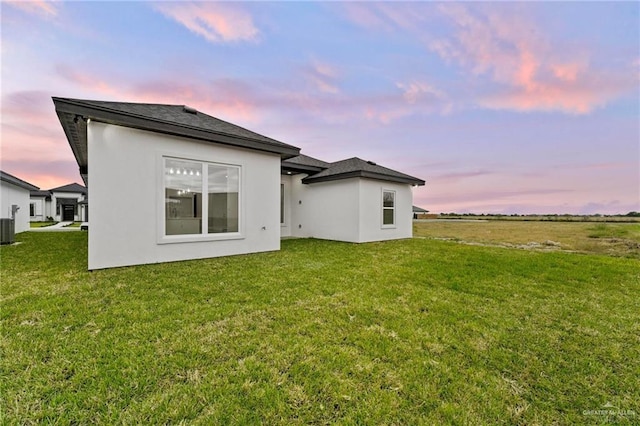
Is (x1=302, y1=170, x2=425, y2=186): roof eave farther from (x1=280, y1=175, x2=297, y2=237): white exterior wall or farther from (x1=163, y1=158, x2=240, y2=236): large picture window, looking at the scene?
(x1=163, y1=158, x2=240, y2=236): large picture window

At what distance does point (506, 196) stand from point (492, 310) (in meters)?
23.3

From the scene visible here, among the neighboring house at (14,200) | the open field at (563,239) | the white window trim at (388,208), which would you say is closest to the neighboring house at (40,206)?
the neighboring house at (14,200)

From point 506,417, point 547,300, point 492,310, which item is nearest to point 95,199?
point 506,417

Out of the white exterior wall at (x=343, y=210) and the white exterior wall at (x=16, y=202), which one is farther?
the white exterior wall at (x=16, y=202)

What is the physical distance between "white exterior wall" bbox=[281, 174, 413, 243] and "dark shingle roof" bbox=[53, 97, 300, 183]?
332 cm

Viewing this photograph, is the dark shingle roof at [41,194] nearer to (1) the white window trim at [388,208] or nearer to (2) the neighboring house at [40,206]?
(2) the neighboring house at [40,206]

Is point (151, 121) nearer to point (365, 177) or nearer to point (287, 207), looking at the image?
point (287, 207)

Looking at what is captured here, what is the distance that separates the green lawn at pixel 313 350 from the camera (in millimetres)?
1857

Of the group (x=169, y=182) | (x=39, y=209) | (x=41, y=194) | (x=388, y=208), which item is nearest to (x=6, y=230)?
(x=169, y=182)

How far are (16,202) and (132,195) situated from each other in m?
14.1

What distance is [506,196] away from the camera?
22.4 m

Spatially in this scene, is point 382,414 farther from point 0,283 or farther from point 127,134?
point 127,134

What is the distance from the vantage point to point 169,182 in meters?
6.52

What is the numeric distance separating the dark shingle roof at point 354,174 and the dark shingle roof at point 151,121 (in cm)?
282
